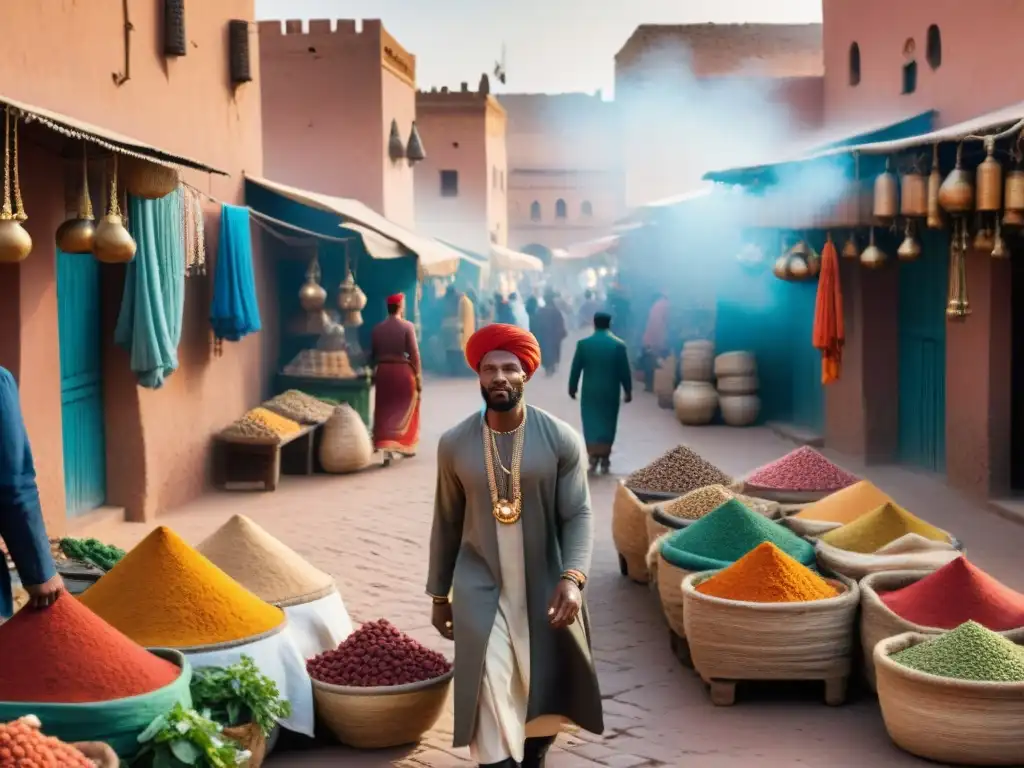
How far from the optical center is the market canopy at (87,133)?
21.8 feet

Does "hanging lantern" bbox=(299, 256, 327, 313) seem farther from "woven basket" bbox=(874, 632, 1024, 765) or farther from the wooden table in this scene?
"woven basket" bbox=(874, 632, 1024, 765)

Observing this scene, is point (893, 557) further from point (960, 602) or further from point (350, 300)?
point (350, 300)

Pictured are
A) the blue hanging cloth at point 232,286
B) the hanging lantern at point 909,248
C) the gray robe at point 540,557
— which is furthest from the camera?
the blue hanging cloth at point 232,286

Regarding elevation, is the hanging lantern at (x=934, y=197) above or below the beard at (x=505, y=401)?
above

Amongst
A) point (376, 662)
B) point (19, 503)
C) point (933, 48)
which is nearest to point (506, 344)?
point (376, 662)

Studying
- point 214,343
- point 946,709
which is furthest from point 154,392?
point 946,709

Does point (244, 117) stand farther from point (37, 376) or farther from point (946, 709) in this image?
point (946, 709)

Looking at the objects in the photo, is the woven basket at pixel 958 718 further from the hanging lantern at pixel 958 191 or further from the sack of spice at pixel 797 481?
the hanging lantern at pixel 958 191

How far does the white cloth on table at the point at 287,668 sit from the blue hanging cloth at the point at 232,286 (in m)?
6.70

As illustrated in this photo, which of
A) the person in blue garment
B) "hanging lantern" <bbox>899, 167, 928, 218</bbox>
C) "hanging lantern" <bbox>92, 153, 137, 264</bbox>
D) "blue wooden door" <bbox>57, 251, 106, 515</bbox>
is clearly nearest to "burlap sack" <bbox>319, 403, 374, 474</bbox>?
"blue wooden door" <bbox>57, 251, 106, 515</bbox>

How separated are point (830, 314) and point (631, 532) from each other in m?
4.69

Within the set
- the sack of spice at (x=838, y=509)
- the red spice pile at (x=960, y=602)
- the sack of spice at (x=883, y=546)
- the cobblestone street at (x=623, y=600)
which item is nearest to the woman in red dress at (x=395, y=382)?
the cobblestone street at (x=623, y=600)

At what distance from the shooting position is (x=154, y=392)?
417 inches

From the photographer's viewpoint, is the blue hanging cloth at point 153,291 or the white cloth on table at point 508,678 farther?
the blue hanging cloth at point 153,291
